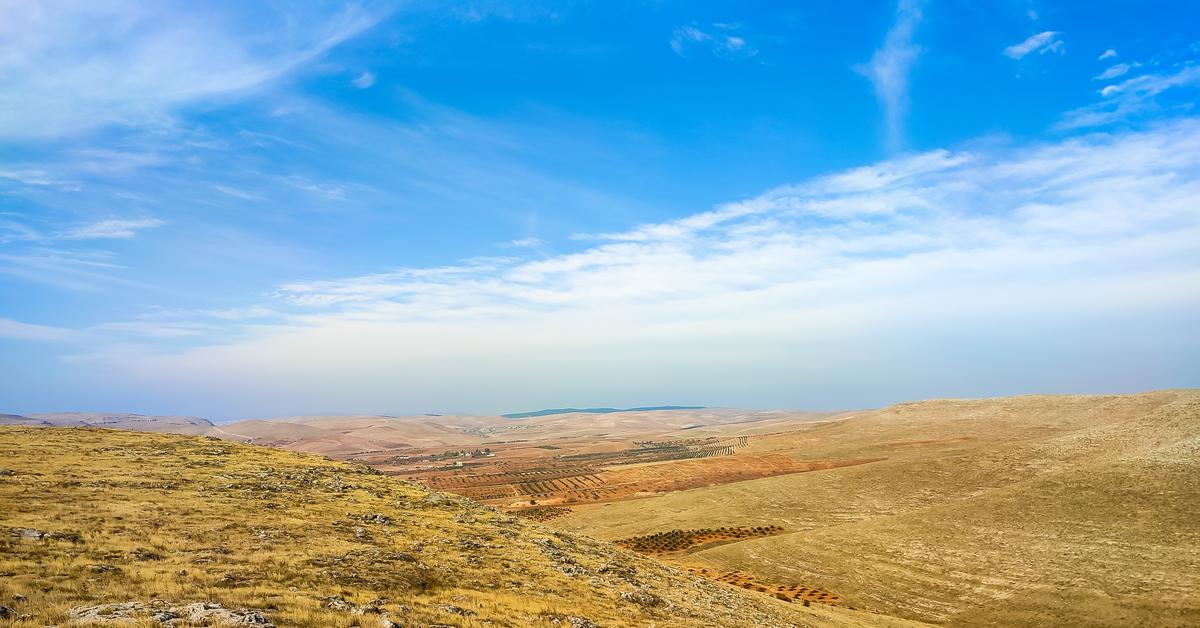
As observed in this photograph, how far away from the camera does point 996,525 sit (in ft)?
150

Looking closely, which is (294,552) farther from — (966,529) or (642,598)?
(966,529)

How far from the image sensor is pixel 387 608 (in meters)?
16.0

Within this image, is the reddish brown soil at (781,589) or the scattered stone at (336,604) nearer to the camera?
the scattered stone at (336,604)

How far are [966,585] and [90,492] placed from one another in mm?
52586

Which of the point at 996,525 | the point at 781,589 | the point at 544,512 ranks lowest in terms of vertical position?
the point at 544,512

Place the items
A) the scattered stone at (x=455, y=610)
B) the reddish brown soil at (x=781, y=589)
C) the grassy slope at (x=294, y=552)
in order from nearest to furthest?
the grassy slope at (x=294, y=552), the scattered stone at (x=455, y=610), the reddish brown soil at (x=781, y=589)

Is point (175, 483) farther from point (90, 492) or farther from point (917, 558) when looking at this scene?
point (917, 558)

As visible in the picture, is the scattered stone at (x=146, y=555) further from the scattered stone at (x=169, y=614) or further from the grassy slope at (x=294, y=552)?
the scattered stone at (x=169, y=614)

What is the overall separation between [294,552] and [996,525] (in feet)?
178

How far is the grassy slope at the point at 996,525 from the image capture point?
110 ft

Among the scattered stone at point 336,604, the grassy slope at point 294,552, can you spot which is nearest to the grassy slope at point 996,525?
the grassy slope at point 294,552

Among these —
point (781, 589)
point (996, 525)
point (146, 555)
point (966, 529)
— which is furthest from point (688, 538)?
point (146, 555)

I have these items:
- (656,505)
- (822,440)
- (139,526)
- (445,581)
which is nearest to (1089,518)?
(656,505)

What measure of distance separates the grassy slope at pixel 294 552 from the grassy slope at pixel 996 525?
9.79m
